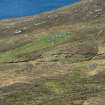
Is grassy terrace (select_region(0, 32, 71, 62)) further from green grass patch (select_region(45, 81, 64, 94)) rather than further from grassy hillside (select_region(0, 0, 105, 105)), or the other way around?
green grass patch (select_region(45, 81, 64, 94))

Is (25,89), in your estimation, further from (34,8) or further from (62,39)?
(34,8)

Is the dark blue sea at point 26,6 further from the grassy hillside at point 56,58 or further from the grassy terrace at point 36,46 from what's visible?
the grassy terrace at point 36,46

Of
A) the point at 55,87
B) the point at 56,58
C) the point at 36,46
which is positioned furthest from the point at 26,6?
the point at 55,87

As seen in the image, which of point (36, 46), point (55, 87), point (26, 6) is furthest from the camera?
point (26, 6)

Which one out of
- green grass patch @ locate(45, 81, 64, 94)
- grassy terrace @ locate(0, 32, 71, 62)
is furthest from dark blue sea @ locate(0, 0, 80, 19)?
green grass patch @ locate(45, 81, 64, 94)

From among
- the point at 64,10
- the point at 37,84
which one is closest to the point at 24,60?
the point at 37,84

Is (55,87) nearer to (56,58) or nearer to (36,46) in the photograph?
(56,58)

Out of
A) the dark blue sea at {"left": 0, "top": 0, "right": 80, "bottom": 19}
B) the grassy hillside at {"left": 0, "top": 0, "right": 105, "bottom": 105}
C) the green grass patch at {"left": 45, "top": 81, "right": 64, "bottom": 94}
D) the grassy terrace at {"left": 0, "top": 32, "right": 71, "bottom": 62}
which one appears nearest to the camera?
the grassy hillside at {"left": 0, "top": 0, "right": 105, "bottom": 105}

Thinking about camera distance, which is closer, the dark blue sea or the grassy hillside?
the grassy hillside
